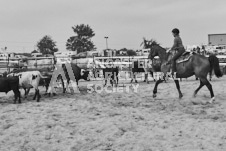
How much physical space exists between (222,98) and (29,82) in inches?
262

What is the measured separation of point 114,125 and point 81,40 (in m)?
59.0

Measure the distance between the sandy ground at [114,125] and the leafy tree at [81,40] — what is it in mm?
54101

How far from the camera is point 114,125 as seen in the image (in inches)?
265

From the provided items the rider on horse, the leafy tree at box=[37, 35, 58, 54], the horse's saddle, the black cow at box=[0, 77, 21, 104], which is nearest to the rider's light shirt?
the rider on horse

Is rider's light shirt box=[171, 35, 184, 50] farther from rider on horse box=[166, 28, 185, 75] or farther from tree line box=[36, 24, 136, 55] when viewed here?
tree line box=[36, 24, 136, 55]

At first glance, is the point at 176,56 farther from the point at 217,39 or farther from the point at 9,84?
the point at 217,39

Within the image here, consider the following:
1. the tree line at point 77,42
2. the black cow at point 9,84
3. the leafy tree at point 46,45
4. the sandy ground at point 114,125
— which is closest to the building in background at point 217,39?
the tree line at point 77,42

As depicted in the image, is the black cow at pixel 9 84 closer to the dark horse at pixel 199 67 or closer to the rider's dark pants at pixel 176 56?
the dark horse at pixel 199 67

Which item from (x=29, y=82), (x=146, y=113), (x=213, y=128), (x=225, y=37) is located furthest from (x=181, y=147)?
(x=225, y=37)

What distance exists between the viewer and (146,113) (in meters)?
8.04

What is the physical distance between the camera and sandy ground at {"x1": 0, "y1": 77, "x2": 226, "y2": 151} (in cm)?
559

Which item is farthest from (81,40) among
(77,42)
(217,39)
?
(217,39)

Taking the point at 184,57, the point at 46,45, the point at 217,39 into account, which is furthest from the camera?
the point at 46,45

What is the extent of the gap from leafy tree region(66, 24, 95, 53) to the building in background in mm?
24219
